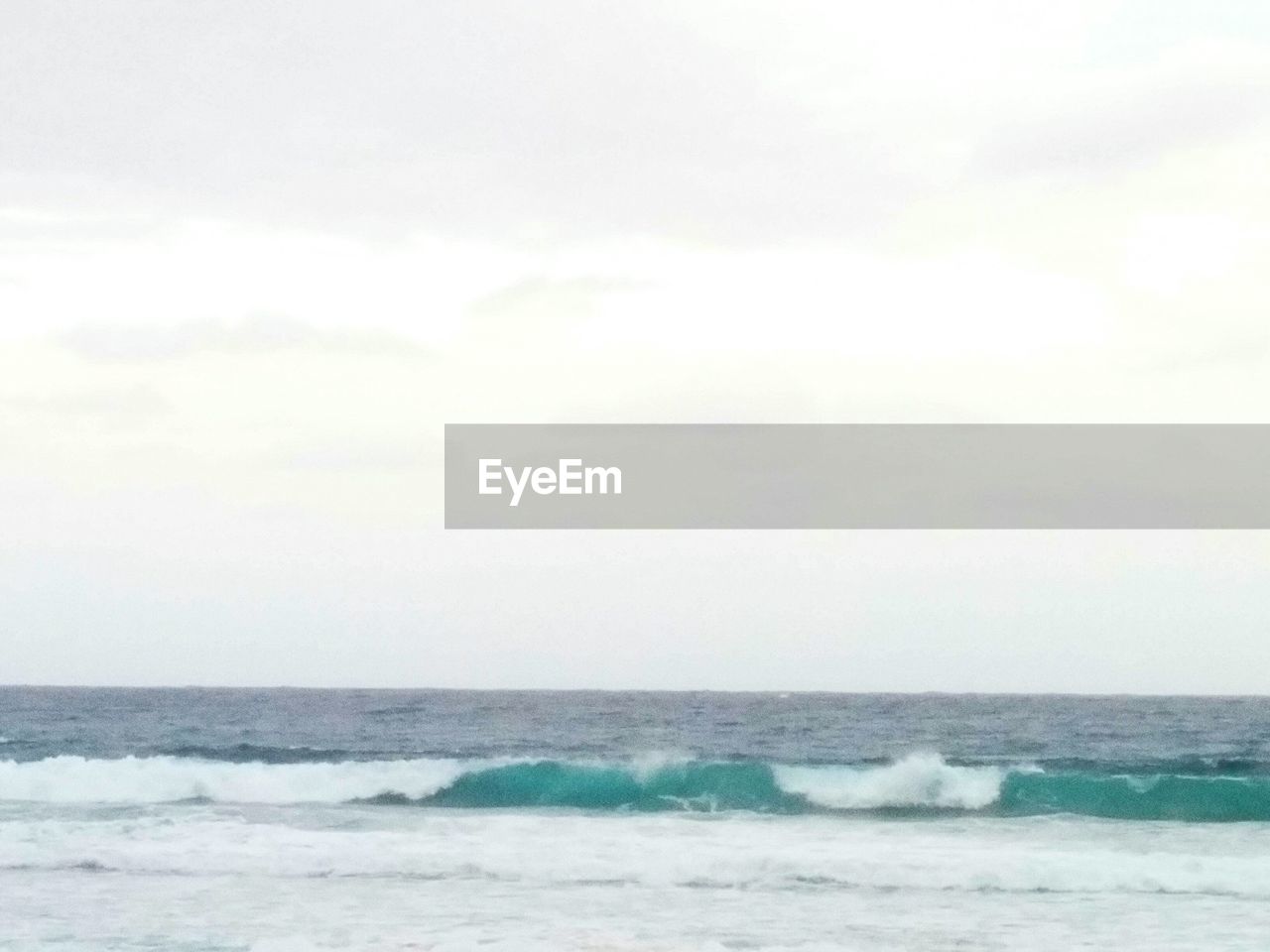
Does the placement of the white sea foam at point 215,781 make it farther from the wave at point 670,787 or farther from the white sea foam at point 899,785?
the white sea foam at point 899,785

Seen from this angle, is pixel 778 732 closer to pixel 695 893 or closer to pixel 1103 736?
pixel 1103 736

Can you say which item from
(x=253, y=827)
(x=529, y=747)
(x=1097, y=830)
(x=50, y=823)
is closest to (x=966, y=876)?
(x=1097, y=830)

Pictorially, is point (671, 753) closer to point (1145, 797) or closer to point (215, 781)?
point (215, 781)

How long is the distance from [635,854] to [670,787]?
20.9ft

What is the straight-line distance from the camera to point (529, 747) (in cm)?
3316

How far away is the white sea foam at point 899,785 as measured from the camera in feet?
66.8

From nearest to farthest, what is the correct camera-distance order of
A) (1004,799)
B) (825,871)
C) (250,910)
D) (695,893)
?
(250,910), (695,893), (825,871), (1004,799)

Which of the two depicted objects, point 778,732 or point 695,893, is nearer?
point 695,893

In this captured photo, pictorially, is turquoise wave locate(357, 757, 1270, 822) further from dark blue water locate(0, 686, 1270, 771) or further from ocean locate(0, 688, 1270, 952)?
dark blue water locate(0, 686, 1270, 771)

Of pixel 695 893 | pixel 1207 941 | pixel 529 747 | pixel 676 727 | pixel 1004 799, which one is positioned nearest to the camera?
pixel 1207 941

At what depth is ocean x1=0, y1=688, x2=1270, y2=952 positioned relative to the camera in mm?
11609

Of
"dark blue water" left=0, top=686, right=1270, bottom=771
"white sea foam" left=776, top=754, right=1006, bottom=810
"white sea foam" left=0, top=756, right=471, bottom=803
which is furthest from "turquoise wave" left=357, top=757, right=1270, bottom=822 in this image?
"dark blue water" left=0, top=686, right=1270, bottom=771

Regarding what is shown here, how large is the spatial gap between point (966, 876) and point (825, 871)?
4.84ft

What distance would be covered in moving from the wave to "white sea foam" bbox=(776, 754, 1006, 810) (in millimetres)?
21
